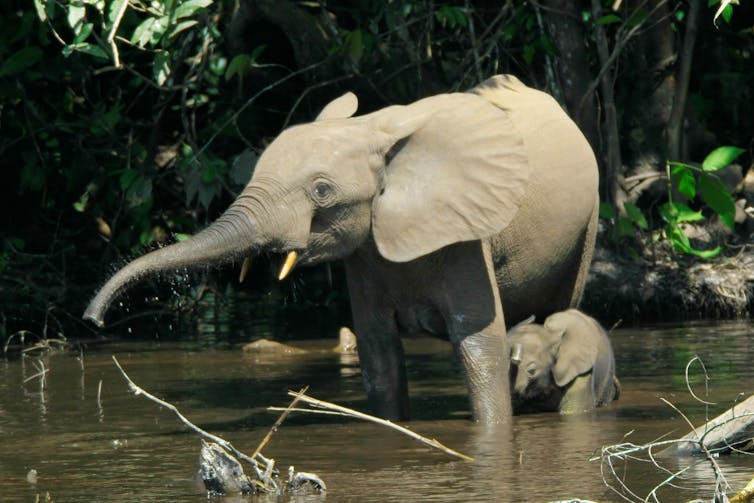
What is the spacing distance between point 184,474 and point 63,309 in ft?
19.2

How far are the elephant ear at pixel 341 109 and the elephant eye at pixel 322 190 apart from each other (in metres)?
0.96

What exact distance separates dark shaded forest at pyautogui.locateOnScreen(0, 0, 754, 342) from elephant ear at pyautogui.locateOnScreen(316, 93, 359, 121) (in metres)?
2.86

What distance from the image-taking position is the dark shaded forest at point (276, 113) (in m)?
12.3

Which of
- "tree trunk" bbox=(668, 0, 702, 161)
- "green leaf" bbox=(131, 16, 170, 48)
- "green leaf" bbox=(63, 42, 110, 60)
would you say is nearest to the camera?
"green leaf" bbox=(131, 16, 170, 48)

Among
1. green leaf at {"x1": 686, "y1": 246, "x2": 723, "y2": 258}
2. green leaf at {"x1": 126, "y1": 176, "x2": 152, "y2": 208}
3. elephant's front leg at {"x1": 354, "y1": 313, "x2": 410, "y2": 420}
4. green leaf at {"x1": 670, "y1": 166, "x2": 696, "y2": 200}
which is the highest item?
green leaf at {"x1": 126, "y1": 176, "x2": 152, "y2": 208}

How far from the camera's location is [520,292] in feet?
28.6

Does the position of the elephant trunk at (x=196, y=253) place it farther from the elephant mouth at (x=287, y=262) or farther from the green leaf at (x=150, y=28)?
the green leaf at (x=150, y=28)

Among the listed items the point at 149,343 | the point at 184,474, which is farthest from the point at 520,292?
the point at 149,343

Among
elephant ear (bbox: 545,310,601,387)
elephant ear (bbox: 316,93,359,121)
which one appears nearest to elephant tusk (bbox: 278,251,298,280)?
elephant ear (bbox: 316,93,359,121)

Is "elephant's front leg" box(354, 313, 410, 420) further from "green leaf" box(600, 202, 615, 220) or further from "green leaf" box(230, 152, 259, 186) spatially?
"green leaf" box(600, 202, 615, 220)

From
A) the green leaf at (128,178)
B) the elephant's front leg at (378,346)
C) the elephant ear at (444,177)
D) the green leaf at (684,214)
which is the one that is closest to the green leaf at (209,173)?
the green leaf at (128,178)

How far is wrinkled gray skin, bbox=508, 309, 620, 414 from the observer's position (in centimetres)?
838

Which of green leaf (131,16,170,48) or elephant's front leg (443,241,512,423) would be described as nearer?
elephant's front leg (443,241,512,423)

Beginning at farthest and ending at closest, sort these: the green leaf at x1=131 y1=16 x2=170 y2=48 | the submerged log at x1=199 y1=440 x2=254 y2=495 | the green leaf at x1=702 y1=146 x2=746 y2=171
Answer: the green leaf at x1=702 y1=146 x2=746 y2=171
the green leaf at x1=131 y1=16 x2=170 y2=48
the submerged log at x1=199 y1=440 x2=254 y2=495
